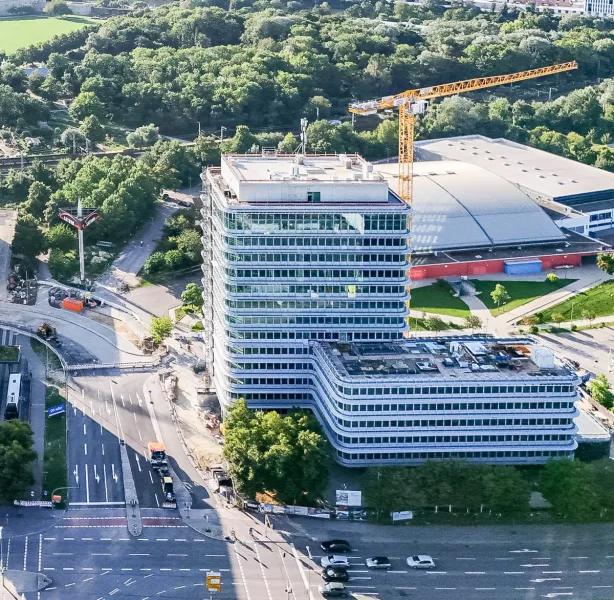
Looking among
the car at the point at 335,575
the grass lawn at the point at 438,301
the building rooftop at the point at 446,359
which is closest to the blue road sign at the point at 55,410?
the building rooftop at the point at 446,359

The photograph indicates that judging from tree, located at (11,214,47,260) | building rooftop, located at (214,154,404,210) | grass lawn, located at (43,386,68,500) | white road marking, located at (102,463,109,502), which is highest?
building rooftop, located at (214,154,404,210)

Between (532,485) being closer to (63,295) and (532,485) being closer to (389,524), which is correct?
(389,524)

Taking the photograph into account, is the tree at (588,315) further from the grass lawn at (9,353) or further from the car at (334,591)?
the car at (334,591)

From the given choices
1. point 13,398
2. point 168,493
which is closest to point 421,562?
point 168,493

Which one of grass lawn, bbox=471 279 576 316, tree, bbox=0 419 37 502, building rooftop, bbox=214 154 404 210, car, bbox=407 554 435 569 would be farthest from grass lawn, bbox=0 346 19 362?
grass lawn, bbox=471 279 576 316

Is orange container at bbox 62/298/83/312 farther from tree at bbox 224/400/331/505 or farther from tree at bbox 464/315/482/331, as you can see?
tree at bbox 224/400/331/505

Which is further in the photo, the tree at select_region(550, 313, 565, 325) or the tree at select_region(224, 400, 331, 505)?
the tree at select_region(550, 313, 565, 325)

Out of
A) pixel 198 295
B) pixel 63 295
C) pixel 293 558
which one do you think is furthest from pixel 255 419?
pixel 63 295
